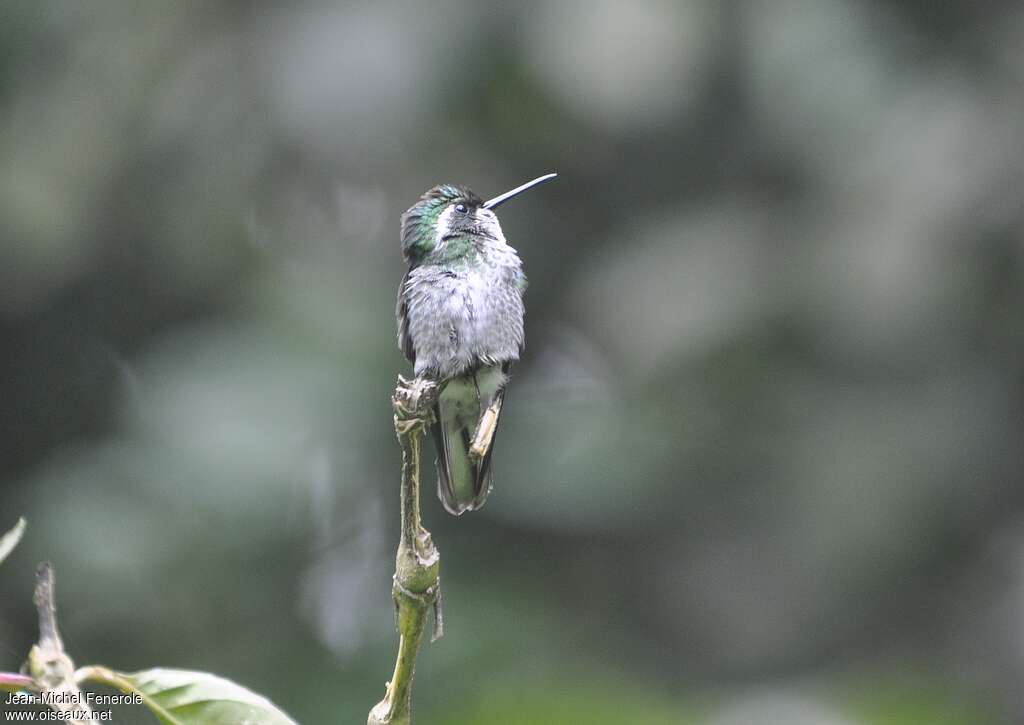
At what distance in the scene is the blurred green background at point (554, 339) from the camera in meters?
6.38

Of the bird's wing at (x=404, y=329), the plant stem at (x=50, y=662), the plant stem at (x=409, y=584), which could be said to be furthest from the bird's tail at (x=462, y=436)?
the plant stem at (x=50, y=662)

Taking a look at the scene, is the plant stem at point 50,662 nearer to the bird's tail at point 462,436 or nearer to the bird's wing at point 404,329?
the bird's tail at point 462,436

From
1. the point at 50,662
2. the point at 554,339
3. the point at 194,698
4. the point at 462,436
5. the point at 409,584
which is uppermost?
the point at 554,339

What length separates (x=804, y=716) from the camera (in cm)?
357

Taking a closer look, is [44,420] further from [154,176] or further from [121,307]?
[154,176]

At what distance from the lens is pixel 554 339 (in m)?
7.69

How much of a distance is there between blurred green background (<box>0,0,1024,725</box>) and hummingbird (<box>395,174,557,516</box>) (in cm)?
235

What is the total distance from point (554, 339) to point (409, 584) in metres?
5.78

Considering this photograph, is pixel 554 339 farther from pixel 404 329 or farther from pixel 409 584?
pixel 409 584

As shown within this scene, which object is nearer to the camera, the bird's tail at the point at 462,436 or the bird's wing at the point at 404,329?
the bird's tail at the point at 462,436

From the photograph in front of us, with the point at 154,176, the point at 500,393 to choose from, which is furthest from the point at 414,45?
the point at 500,393

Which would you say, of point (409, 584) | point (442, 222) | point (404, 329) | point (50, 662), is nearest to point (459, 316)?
point (404, 329)

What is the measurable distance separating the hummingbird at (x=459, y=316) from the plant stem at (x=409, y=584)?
3.38ft

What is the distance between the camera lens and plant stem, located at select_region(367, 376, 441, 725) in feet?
5.66
